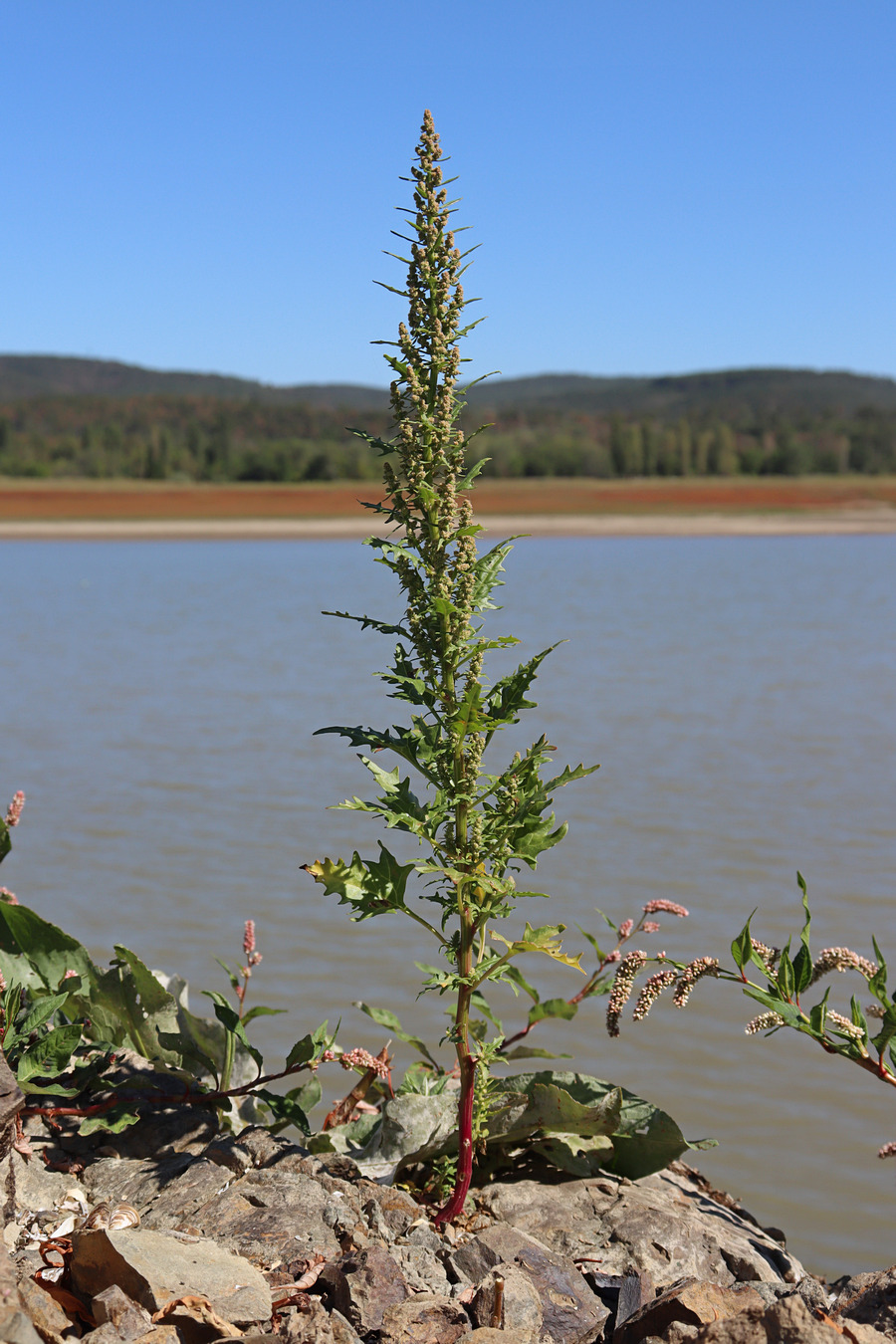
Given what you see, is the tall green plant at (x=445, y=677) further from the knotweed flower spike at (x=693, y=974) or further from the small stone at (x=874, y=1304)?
the small stone at (x=874, y=1304)

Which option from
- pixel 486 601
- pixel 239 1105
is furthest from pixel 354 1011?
pixel 486 601

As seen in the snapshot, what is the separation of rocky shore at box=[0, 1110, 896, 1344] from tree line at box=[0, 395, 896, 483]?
190ft

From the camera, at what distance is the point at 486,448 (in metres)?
72.5

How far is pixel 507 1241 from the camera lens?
2.58 metres

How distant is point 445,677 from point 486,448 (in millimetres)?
71142

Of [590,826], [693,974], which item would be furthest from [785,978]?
[590,826]

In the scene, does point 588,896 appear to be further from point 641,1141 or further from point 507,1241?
point 507,1241

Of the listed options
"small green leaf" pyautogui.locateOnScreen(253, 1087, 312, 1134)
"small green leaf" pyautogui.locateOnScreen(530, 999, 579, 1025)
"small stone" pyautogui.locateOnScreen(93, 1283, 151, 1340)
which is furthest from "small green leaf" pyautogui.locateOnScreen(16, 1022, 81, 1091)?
"small green leaf" pyautogui.locateOnScreen(530, 999, 579, 1025)

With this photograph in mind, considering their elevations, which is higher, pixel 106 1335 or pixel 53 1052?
pixel 53 1052

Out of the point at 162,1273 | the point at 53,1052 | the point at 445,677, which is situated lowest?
the point at 162,1273

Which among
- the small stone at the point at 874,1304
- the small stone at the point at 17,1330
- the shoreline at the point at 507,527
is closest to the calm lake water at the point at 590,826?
the small stone at the point at 874,1304

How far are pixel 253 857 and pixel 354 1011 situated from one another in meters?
1.80

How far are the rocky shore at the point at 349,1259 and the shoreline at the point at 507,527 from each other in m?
42.8

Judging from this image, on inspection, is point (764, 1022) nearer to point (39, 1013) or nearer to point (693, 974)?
point (693, 974)
